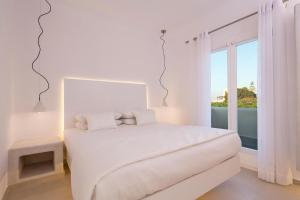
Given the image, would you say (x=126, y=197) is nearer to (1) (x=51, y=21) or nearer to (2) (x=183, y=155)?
(2) (x=183, y=155)

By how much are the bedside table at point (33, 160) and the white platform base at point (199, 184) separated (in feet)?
5.62

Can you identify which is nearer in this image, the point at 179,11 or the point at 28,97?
the point at 28,97

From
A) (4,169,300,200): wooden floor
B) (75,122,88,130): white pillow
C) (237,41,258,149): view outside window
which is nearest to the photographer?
(4,169,300,200): wooden floor

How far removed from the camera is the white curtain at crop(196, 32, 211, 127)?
3215mm

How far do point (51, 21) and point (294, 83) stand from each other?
12.2 ft

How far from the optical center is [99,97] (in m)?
3.06

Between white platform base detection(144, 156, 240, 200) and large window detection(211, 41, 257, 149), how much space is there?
1001mm

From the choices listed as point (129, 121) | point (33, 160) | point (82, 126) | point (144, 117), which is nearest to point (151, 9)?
point (144, 117)

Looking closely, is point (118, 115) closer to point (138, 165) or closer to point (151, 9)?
point (138, 165)

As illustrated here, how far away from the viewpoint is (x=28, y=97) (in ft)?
8.14

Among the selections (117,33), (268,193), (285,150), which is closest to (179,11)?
(117,33)

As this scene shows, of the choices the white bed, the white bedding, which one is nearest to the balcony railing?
the white bed

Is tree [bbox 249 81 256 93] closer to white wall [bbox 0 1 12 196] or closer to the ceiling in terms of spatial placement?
the ceiling

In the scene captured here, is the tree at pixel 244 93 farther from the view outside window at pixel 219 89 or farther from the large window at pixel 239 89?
the view outside window at pixel 219 89
